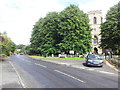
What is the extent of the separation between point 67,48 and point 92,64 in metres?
18.8

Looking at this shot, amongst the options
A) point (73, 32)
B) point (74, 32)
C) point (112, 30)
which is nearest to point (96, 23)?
point (74, 32)

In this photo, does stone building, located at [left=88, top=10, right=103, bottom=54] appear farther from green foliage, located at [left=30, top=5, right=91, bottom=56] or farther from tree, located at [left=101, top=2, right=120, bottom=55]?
tree, located at [left=101, top=2, right=120, bottom=55]

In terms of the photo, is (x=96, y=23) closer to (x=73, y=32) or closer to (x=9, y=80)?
(x=73, y=32)

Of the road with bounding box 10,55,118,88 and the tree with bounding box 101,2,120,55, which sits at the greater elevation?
the tree with bounding box 101,2,120,55

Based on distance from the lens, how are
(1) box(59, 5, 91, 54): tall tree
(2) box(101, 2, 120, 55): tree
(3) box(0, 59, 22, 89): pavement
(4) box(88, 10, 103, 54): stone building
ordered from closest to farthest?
(3) box(0, 59, 22, 89): pavement
(2) box(101, 2, 120, 55): tree
(1) box(59, 5, 91, 54): tall tree
(4) box(88, 10, 103, 54): stone building

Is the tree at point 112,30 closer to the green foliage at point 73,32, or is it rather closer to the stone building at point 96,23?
the green foliage at point 73,32

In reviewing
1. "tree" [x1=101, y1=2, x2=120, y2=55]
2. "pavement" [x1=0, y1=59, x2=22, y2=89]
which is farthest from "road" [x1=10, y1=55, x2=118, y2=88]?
"tree" [x1=101, y1=2, x2=120, y2=55]

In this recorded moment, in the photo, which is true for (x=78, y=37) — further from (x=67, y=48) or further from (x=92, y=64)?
(x=92, y=64)

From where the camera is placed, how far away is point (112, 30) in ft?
110

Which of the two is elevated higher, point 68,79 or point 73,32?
point 73,32

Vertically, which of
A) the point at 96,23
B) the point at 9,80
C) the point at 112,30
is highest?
the point at 96,23

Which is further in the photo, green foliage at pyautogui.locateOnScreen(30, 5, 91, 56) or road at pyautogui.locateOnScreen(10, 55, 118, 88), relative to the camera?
green foliage at pyautogui.locateOnScreen(30, 5, 91, 56)

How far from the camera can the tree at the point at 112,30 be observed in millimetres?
32656

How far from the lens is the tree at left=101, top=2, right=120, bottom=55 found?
1286 inches
